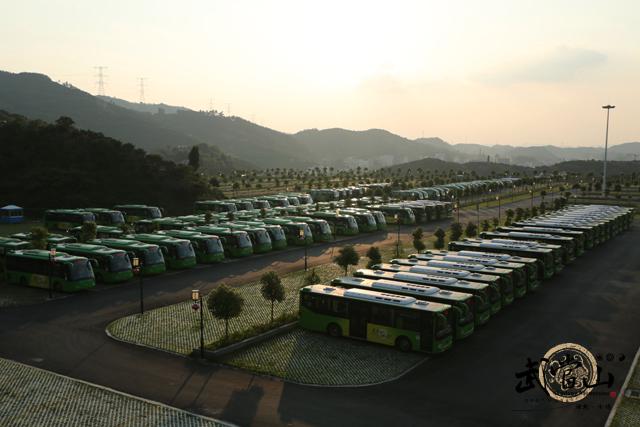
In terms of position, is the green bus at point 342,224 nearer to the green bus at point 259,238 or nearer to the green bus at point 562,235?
the green bus at point 259,238

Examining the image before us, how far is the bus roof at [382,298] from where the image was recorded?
26219 millimetres

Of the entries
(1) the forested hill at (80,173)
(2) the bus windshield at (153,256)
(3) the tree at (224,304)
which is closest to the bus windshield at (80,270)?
(2) the bus windshield at (153,256)

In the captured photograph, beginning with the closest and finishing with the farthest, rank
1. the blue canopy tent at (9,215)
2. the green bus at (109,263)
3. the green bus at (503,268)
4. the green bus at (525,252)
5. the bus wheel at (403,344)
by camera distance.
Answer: the bus wheel at (403,344)
the green bus at (503,268)
the green bus at (109,263)
the green bus at (525,252)
the blue canopy tent at (9,215)

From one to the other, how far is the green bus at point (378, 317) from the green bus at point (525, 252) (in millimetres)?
14622

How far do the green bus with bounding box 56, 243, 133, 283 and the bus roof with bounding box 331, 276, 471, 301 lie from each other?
16.6m

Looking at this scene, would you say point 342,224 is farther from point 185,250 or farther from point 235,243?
point 185,250

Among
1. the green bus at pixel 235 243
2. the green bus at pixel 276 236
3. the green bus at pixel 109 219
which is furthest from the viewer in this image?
the green bus at pixel 109 219

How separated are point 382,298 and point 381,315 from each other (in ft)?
2.65

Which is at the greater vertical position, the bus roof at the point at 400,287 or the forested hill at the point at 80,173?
the forested hill at the point at 80,173

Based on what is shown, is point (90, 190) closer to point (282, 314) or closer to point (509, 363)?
point (282, 314)

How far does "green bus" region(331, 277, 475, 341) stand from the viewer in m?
27.2

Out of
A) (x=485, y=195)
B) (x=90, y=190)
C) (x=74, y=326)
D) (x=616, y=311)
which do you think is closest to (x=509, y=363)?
(x=616, y=311)

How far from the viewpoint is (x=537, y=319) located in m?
31.9

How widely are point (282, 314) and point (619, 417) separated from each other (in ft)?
56.8
